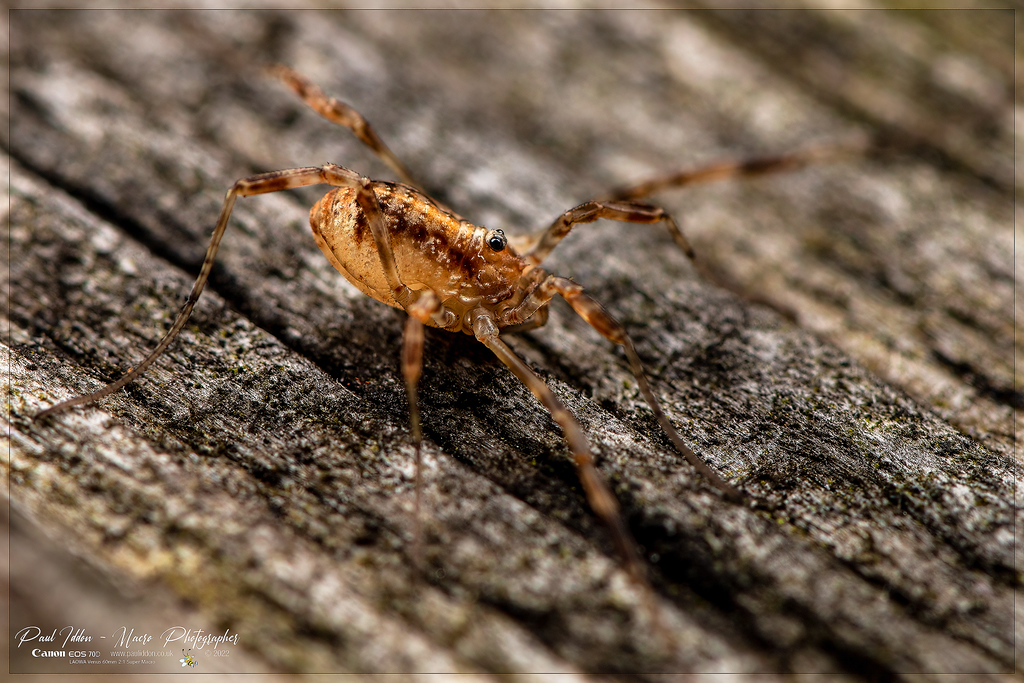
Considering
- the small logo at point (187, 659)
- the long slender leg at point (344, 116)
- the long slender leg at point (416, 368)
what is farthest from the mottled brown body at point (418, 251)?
the small logo at point (187, 659)

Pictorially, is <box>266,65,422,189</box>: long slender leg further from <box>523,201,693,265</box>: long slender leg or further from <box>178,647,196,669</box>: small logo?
<box>178,647,196,669</box>: small logo

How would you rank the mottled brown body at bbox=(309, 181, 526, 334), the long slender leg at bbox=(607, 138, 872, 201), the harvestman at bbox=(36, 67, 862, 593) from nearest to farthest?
1. the harvestman at bbox=(36, 67, 862, 593)
2. the mottled brown body at bbox=(309, 181, 526, 334)
3. the long slender leg at bbox=(607, 138, 872, 201)

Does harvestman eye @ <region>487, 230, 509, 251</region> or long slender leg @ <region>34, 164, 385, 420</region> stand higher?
harvestman eye @ <region>487, 230, 509, 251</region>

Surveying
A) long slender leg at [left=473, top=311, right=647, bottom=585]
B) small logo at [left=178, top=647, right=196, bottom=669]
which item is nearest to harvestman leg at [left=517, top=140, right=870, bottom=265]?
long slender leg at [left=473, top=311, right=647, bottom=585]

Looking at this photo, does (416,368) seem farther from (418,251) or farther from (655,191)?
(655,191)

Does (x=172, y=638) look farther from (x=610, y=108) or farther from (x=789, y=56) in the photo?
(x=789, y=56)

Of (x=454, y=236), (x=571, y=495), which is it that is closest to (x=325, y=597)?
(x=571, y=495)

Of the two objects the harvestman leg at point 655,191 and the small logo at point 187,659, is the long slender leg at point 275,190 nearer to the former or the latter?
the harvestman leg at point 655,191

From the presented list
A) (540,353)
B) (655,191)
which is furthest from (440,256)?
(655,191)
